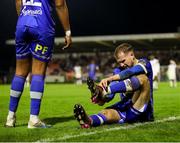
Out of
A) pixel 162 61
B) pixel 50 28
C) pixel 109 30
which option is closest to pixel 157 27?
pixel 109 30

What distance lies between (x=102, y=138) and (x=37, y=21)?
2311 millimetres

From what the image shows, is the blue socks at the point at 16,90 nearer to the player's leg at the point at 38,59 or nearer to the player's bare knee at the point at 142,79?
the player's leg at the point at 38,59

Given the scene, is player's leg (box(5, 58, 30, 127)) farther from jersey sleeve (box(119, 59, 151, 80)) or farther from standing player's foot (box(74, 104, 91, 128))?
jersey sleeve (box(119, 59, 151, 80))

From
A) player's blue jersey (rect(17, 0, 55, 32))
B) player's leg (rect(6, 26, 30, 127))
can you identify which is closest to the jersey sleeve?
player's blue jersey (rect(17, 0, 55, 32))

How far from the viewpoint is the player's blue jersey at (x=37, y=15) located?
22.9 ft

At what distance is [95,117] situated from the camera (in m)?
6.71

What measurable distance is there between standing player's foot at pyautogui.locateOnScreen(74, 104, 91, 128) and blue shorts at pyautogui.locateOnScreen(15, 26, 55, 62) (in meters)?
1.13

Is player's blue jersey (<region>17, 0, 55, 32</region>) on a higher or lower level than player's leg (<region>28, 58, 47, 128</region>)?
higher

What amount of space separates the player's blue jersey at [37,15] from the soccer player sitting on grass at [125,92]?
44.5 inches

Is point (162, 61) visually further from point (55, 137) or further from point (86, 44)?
point (55, 137)

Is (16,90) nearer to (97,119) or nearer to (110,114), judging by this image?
(97,119)

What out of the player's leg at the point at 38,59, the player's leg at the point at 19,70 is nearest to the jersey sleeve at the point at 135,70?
the player's leg at the point at 38,59

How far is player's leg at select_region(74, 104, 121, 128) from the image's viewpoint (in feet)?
20.6

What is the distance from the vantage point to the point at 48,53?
7.05 m
